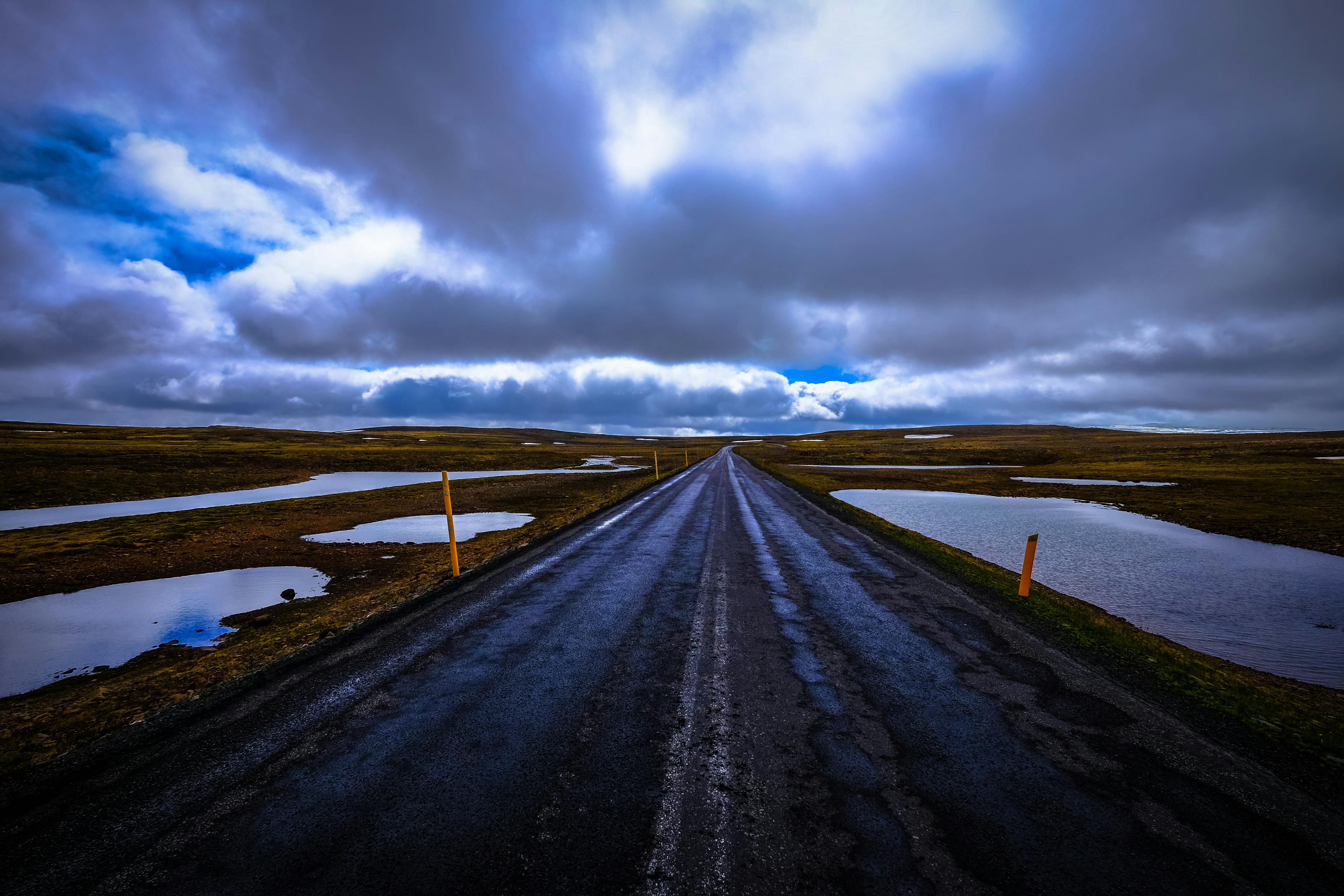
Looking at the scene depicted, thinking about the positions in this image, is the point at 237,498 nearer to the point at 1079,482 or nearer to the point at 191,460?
the point at 191,460

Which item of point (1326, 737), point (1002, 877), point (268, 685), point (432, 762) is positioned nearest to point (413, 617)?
point (268, 685)

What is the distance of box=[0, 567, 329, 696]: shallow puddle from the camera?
7754mm

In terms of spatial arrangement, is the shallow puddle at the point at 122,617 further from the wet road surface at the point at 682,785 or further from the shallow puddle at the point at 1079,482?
the shallow puddle at the point at 1079,482

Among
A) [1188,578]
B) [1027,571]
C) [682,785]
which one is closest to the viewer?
[682,785]

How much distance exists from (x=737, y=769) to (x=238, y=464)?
212 ft

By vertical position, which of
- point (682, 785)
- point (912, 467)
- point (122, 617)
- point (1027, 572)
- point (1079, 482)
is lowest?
point (912, 467)

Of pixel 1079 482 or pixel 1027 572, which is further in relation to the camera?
pixel 1079 482

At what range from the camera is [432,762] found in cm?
446

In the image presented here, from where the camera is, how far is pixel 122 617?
32.1 feet

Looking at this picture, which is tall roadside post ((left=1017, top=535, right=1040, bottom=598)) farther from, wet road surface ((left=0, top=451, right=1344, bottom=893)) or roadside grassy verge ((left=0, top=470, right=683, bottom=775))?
roadside grassy verge ((left=0, top=470, right=683, bottom=775))

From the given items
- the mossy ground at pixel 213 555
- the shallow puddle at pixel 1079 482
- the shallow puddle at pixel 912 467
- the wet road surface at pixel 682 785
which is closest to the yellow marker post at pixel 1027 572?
the wet road surface at pixel 682 785

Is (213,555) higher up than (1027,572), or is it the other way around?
(1027,572)

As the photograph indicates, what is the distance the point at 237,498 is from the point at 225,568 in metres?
21.6

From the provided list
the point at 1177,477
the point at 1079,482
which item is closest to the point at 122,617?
the point at 1079,482
